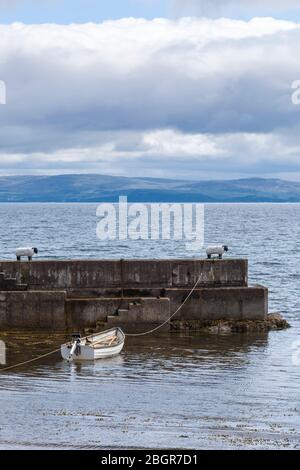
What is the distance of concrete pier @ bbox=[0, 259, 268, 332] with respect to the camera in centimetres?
3045

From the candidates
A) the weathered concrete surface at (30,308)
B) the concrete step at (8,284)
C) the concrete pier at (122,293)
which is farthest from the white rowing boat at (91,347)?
the concrete step at (8,284)

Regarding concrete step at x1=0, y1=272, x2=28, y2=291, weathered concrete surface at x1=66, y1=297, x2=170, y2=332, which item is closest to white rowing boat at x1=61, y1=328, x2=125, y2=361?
weathered concrete surface at x1=66, y1=297, x2=170, y2=332

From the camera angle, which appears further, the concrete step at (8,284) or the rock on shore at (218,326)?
the rock on shore at (218,326)

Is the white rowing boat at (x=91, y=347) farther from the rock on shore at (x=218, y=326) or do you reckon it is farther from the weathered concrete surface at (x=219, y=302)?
the weathered concrete surface at (x=219, y=302)

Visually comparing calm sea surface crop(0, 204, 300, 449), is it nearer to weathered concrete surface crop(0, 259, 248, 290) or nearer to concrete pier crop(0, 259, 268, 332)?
concrete pier crop(0, 259, 268, 332)

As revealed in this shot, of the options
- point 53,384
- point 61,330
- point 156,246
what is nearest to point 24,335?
point 61,330

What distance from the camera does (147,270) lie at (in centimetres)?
3197

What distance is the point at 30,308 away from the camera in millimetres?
30391

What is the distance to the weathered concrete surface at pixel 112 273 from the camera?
3170cm

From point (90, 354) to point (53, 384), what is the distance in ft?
11.4

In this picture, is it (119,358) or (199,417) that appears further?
(119,358)
